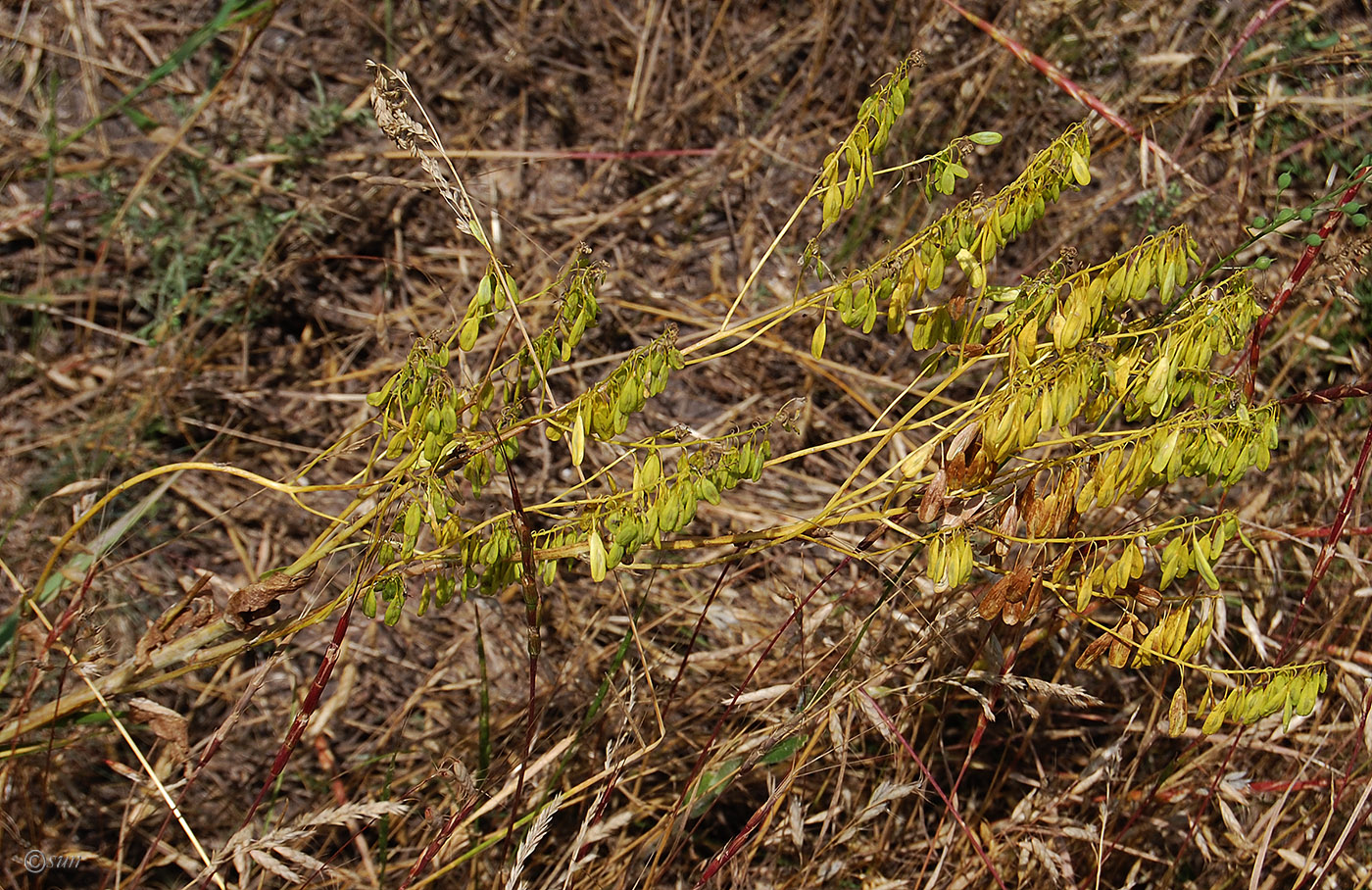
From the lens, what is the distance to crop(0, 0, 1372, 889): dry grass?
182 cm

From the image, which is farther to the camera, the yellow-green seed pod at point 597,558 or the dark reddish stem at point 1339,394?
the dark reddish stem at point 1339,394

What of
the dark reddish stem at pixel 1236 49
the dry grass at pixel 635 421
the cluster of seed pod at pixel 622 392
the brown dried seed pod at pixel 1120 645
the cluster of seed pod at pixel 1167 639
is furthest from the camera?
the dark reddish stem at pixel 1236 49

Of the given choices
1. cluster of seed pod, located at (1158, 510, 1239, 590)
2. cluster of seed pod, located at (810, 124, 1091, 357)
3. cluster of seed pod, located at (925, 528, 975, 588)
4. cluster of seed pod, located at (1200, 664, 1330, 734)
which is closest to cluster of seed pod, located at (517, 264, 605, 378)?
cluster of seed pod, located at (810, 124, 1091, 357)

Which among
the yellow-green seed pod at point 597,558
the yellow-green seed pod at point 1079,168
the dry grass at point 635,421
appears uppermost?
the yellow-green seed pod at point 1079,168

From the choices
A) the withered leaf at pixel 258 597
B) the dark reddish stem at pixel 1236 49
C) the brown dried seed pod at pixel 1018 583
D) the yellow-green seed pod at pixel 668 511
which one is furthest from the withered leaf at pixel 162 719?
the dark reddish stem at pixel 1236 49

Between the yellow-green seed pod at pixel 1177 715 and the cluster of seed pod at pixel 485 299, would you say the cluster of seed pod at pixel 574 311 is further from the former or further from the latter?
the yellow-green seed pod at pixel 1177 715

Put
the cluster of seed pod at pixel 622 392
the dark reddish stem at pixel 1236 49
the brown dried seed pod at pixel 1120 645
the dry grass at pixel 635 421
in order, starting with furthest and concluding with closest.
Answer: the dark reddish stem at pixel 1236 49 → the dry grass at pixel 635 421 → the brown dried seed pod at pixel 1120 645 → the cluster of seed pod at pixel 622 392

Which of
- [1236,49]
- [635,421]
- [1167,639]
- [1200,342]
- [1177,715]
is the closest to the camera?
[1200,342]

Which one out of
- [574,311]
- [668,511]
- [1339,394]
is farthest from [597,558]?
[1339,394]

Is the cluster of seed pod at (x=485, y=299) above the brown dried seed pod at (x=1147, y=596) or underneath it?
above

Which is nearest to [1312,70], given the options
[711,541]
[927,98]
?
[927,98]

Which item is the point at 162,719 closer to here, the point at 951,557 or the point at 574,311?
the point at 574,311

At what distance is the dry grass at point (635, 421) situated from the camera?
182 cm

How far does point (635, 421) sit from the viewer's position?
103 inches
